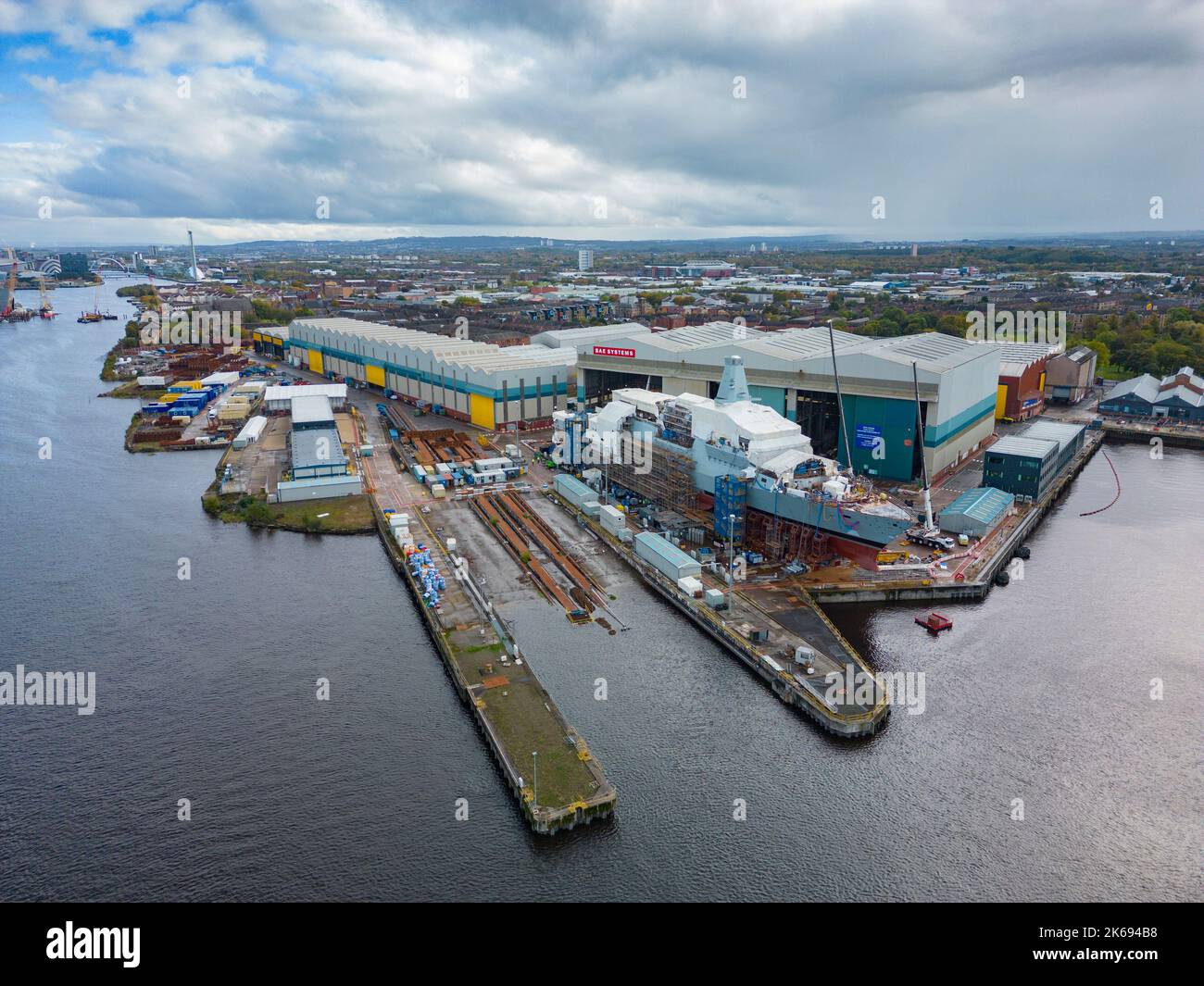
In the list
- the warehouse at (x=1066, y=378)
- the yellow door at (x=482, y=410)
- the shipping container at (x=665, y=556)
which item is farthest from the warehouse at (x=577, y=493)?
the warehouse at (x=1066, y=378)

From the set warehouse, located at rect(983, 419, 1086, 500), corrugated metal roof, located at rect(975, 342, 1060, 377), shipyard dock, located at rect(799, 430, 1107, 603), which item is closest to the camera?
shipyard dock, located at rect(799, 430, 1107, 603)

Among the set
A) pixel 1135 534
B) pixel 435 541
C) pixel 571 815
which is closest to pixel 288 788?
pixel 571 815

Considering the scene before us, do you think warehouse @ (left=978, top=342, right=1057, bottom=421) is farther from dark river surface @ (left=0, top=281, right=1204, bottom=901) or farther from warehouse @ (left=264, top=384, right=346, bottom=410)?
warehouse @ (left=264, top=384, right=346, bottom=410)

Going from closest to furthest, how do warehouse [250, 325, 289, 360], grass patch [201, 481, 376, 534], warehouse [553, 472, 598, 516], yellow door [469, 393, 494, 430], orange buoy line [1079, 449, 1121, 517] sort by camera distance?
1. grass patch [201, 481, 376, 534]
2. warehouse [553, 472, 598, 516]
3. orange buoy line [1079, 449, 1121, 517]
4. yellow door [469, 393, 494, 430]
5. warehouse [250, 325, 289, 360]

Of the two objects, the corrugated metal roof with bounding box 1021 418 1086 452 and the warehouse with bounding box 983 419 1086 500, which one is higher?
the corrugated metal roof with bounding box 1021 418 1086 452

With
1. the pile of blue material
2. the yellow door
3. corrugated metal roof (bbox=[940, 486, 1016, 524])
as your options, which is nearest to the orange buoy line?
corrugated metal roof (bbox=[940, 486, 1016, 524])

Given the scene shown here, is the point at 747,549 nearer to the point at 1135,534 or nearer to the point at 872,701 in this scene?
the point at 872,701

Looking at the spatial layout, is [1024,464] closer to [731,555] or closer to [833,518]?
[833,518]

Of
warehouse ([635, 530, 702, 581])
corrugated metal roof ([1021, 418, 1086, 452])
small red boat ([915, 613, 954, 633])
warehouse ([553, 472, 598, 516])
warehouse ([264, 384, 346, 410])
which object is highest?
warehouse ([264, 384, 346, 410])
